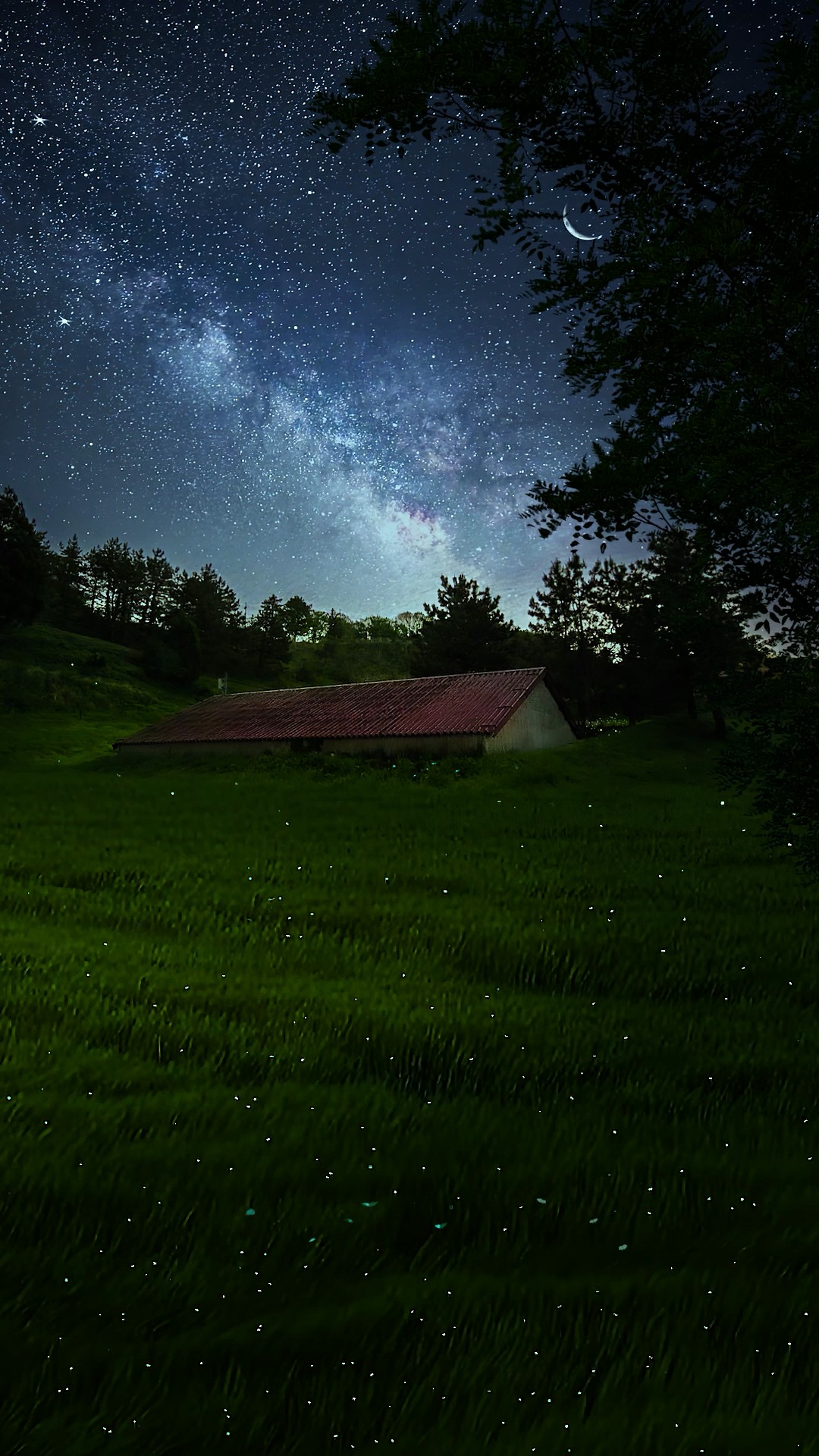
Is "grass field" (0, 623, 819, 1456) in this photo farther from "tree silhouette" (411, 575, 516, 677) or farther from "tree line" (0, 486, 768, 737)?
"tree silhouette" (411, 575, 516, 677)

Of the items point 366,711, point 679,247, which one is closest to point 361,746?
point 366,711

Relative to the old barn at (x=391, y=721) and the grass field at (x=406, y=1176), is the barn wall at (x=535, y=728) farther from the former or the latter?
the grass field at (x=406, y=1176)

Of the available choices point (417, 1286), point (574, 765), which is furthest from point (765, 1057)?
point (574, 765)

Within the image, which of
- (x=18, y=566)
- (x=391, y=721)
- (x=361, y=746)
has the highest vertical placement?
(x=18, y=566)

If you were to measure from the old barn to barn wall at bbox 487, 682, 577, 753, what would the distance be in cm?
4

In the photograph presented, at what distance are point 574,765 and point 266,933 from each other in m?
28.8

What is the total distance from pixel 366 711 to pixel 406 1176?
3954 centimetres

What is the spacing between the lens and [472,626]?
202 feet

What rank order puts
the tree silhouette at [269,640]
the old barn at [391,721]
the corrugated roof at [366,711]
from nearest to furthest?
the old barn at [391,721]
the corrugated roof at [366,711]
the tree silhouette at [269,640]

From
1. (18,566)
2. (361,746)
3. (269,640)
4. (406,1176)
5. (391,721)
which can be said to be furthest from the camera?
(269,640)

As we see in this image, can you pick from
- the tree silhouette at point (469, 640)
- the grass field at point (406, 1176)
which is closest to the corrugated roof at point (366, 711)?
the tree silhouette at point (469, 640)

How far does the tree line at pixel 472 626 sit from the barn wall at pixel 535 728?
12.4 feet

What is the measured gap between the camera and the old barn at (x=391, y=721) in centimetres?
3809

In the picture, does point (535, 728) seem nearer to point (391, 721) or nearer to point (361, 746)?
point (391, 721)
